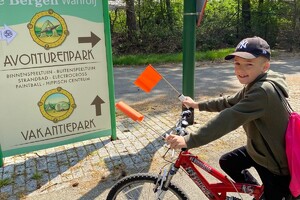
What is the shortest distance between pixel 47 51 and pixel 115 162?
5.07 ft

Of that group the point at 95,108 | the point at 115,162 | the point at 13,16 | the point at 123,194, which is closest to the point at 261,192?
the point at 123,194

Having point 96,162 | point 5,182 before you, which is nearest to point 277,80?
point 96,162

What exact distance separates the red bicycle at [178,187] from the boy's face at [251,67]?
0.48m

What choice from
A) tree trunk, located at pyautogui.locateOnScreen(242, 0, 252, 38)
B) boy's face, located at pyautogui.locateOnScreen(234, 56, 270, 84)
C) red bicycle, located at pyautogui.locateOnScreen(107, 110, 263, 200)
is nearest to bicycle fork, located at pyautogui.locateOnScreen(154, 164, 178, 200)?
red bicycle, located at pyautogui.locateOnScreen(107, 110, 263, 200)

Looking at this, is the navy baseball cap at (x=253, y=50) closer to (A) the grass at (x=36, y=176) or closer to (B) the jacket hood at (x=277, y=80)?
(B) the jacket hood at (x=277, y=80)

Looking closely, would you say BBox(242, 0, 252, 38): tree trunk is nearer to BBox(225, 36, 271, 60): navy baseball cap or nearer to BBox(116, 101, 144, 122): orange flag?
BBox(225, 36, 271, 60): navy baseball cap

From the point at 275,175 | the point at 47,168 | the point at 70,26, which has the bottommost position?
the point at 47,168

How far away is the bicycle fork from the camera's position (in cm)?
237

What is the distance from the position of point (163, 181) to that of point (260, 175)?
0.71 meters

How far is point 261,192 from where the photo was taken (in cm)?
247

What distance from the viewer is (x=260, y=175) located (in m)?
2.39

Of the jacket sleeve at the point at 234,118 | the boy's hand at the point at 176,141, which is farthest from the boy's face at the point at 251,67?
the boy's hand at the point at 176,141

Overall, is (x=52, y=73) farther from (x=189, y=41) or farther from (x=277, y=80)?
(x=277, y=80)

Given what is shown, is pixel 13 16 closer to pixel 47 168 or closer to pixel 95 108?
pixel 95 108
